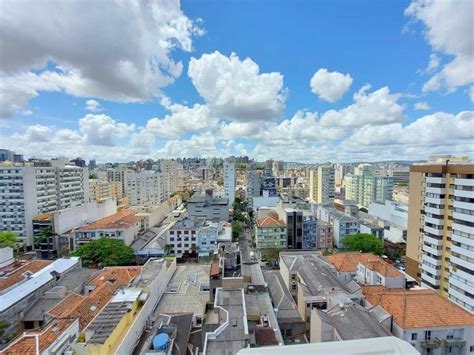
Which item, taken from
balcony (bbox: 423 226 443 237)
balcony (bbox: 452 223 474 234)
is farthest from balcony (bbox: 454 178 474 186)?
balcony (bbox: 423 226 443 237)

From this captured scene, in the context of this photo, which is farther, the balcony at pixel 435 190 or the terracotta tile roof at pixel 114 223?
the terracotta tile roof at pixel 114 223

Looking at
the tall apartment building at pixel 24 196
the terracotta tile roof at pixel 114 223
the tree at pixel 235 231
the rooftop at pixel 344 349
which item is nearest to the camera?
the rooftop at pixel 344 349

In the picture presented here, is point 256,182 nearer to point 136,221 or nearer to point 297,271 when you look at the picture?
point 136,221

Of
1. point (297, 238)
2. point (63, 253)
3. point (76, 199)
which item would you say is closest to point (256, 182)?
point (297, 238)

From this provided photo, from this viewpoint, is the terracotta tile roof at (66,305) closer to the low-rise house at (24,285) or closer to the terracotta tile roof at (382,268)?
the low-rise house at (24,285)

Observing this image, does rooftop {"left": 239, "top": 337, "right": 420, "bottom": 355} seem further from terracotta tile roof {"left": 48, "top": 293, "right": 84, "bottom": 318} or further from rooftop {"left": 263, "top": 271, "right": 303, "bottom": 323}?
terracotta tile roof {"left": 48, "top": 293, "right": 84, "bottom": 318}

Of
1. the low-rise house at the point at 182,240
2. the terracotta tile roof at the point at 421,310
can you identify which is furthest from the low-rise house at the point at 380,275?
the low-rise house at the point at 182,240

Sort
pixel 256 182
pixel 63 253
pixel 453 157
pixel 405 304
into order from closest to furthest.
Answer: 1. pixel 405 304
2. pixel 453 157
3. pixel 63 253
4. pixel 256 182
